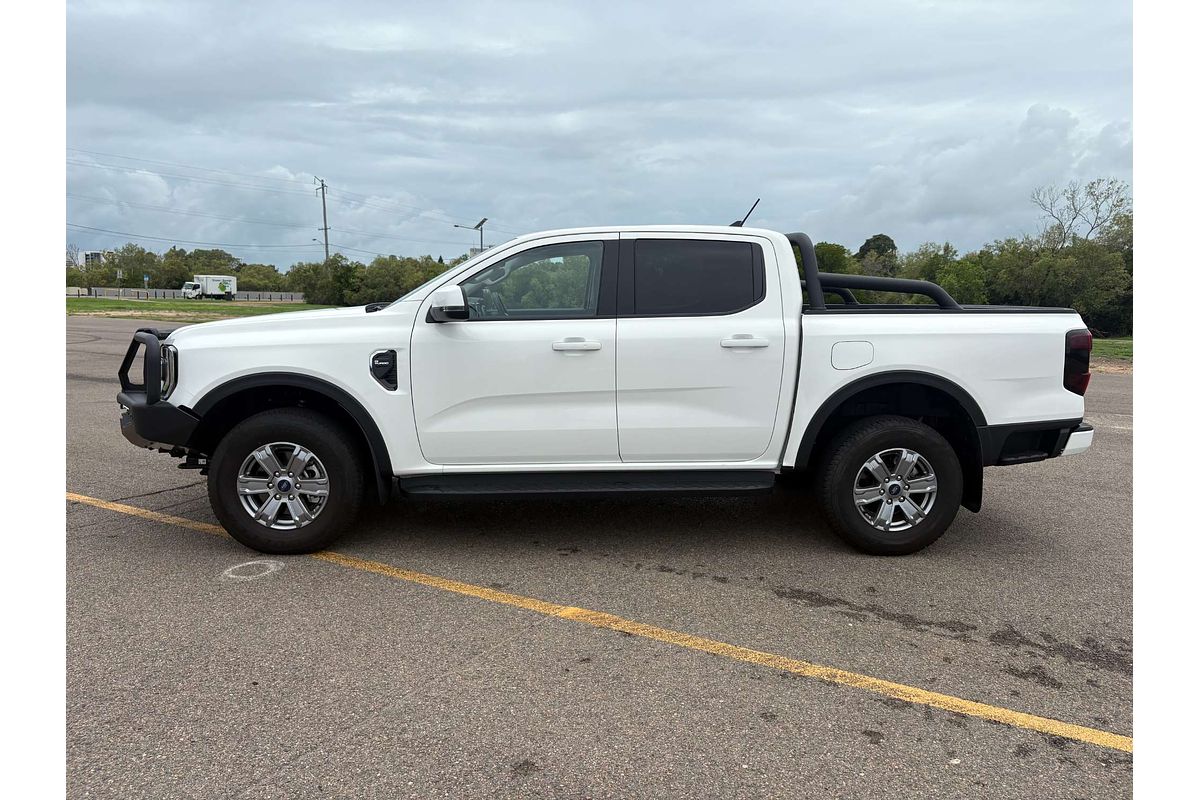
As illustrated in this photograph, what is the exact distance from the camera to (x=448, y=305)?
4.63 meters

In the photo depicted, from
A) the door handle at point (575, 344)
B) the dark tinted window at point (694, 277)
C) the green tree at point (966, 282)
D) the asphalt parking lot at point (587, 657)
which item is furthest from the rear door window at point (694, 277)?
the green tree at point (966, 282)

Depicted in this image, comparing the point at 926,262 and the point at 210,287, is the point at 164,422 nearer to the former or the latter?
the point at 926,262

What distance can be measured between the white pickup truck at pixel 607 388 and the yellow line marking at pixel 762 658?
55 cm

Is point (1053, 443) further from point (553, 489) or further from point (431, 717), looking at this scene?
point (431, 717)

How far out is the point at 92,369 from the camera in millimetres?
15594

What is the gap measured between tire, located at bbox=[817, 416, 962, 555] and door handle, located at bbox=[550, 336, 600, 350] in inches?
61.6

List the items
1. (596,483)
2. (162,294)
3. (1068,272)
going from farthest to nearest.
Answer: (162,294)
(1068,272)
(596,483)

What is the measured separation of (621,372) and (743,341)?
72cm

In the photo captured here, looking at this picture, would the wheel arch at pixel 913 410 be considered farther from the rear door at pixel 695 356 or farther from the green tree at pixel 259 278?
the green tree at pixel 259 278

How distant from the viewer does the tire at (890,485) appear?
496 centimetres

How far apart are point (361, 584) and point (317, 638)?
2.30 ft

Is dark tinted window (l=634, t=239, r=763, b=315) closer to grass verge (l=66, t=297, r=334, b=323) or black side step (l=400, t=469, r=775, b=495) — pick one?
black side step (l=400, t=469, r=775, b=495)

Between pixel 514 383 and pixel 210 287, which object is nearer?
pixel 514 383

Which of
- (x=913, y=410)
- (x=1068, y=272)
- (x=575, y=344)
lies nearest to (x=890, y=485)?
(x=913, y=410)
